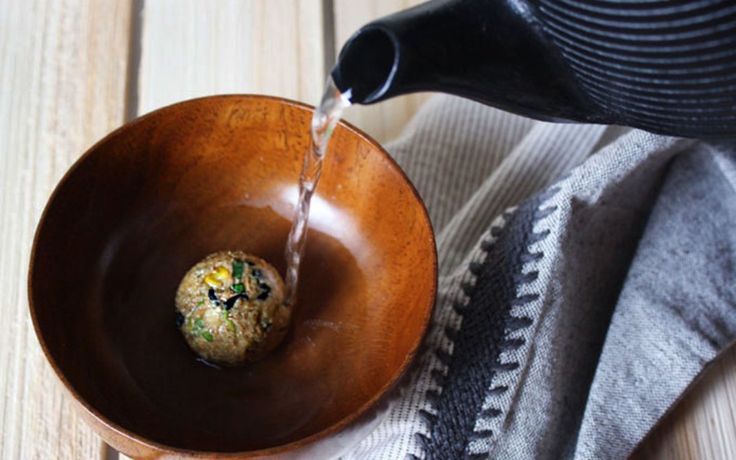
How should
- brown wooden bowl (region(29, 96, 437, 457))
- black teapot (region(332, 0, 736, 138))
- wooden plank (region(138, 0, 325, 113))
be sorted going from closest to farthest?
black teapot (region(332, 0, 736, 138))
brown wooden bowl (region(29, 96, 437, 457))
wooden plank (region(138, 0, 325, 113))

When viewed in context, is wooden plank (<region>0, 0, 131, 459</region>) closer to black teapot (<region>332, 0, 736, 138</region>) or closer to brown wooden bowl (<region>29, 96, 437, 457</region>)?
brown wooden bowl (<region>29, 96, 437, 457</region>)

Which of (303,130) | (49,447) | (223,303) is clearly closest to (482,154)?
(303,130)

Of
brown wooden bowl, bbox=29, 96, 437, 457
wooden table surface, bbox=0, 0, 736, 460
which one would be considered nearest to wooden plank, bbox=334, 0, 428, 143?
wooden table surface, bbox=0, 0, 736, 460

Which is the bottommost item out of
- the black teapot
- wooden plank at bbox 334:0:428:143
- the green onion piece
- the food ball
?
the food ball

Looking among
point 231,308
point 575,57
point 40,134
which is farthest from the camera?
point 40,134

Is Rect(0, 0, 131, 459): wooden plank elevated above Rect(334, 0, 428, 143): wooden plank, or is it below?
below

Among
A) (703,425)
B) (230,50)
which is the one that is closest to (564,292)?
(703,425)

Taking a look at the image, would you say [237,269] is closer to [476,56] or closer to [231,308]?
[231,308]

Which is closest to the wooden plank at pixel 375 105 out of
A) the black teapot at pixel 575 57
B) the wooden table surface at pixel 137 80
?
the wooden table surface at pixel 137 80

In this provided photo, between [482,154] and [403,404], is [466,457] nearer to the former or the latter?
[403,404]
